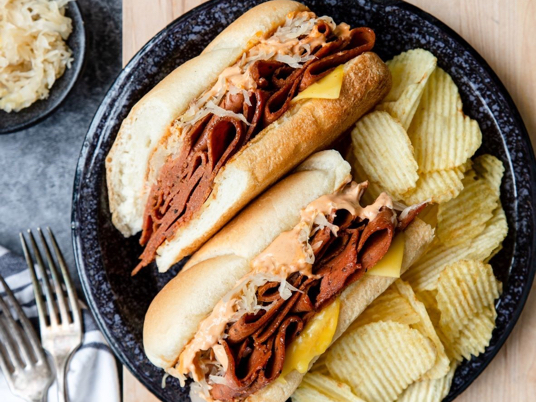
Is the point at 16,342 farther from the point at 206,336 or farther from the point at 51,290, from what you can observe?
the point at 206,336

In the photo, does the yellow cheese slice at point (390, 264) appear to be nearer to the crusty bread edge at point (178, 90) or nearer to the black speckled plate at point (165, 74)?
the black speckled plate at point (165, 74)

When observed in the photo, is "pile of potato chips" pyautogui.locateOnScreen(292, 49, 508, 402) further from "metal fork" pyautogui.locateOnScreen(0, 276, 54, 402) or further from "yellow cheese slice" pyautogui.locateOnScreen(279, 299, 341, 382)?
"metal fork" pyautogui.locateOnScreen(0, 276, 54, 402)

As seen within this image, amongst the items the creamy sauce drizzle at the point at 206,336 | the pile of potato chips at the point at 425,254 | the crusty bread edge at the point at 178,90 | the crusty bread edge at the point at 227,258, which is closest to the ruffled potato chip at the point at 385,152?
the pile of potato chips at the point at 425,254

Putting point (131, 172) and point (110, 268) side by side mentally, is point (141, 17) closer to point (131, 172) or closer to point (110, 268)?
point (131, 172)

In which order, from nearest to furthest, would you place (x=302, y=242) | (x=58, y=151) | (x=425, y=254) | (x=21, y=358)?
(x=302, y=242), (x=425, y=254), (x=21, y=358), (x=58, y=151)

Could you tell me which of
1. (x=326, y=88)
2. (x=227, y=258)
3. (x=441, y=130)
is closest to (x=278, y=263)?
(x=227, y=258)

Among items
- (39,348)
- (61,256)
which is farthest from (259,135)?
(39,348)

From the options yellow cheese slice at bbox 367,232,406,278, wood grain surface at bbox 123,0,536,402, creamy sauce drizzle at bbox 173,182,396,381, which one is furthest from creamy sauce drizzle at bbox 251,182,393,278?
wood grain surface at bbox 123,0,536,402
